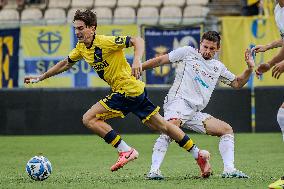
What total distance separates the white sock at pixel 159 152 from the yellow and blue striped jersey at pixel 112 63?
0.61 meters

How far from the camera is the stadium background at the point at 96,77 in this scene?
1953 centimetres

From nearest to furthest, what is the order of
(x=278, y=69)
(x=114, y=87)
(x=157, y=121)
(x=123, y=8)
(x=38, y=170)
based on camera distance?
1. (x=278, y=69)
2. (x=38, y=170)
3. (x=157, y=121)
4. (x=114, y=87)
5. (x=123, y=8)

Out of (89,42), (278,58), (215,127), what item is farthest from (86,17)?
(278,58)

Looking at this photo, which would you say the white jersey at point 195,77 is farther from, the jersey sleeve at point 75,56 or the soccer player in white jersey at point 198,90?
the jersey sleeve at point 75,56

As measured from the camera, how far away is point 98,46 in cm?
1069

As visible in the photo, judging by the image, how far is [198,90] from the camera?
10961mm

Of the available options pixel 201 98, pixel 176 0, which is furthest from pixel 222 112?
pixel 201 98

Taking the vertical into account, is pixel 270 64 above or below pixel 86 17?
below

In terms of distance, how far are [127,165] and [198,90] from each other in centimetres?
225

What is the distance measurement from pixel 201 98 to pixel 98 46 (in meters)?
1.36

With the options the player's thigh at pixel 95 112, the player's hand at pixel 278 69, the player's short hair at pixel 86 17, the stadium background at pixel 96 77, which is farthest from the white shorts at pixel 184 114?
the stadium background at pixel 96 77

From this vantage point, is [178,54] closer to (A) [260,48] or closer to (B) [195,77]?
(B) [195,77]

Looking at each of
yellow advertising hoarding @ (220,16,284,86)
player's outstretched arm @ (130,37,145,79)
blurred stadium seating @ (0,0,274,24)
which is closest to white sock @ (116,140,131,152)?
player's outstretched arm @ (130,37,145,79)

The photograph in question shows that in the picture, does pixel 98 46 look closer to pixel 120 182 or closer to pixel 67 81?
pixel 120 182
